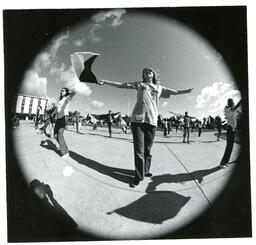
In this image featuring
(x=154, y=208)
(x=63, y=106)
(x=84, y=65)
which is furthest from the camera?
(x=63, y=106)

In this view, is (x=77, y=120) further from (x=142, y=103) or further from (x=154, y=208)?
(x=154, y=208)

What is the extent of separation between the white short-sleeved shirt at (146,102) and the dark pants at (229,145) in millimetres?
1155

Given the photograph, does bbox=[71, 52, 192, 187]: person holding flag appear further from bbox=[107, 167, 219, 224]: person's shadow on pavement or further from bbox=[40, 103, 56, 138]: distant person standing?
bbox=[40, 103, 56, 138]: distant person standing

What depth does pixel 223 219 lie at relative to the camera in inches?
152

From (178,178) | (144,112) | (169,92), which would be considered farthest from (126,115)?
(178,178)

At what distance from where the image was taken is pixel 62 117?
13.0 feet

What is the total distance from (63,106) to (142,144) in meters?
1.29

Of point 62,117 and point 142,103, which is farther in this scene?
point 62,117

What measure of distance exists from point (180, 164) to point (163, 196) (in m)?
0.53

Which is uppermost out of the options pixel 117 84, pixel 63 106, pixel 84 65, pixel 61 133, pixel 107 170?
pixel 84 65

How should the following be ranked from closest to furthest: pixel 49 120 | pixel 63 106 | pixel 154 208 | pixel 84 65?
pixel 154 208
pixel 84 65
pixel 63 106
pixel 49 120

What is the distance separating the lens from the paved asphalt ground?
367 centimetres

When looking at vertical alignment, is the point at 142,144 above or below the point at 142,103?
below

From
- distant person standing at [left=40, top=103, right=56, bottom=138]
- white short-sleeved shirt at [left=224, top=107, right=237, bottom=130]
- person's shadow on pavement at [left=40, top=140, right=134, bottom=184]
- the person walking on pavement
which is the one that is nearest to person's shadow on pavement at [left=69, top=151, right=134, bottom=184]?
person's shadow on pavement at [left=40, top=140, right=134, bottom=184]
